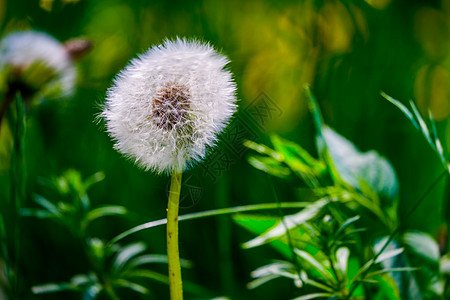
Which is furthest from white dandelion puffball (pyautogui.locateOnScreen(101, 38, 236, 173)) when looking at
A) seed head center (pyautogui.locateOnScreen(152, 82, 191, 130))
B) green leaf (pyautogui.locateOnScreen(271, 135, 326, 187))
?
green leaf (pyautogui.locateOnScreen(271, 135, 326, 187))

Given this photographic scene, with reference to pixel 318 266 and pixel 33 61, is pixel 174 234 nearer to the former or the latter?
pixel 318 266

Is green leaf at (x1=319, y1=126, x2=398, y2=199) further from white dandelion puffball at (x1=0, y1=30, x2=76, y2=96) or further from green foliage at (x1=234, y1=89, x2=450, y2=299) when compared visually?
white dandelion puffball at (x1=0, y1=30, x2=76, y2=96)

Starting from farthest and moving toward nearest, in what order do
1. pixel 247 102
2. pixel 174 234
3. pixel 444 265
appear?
pixel 247 102
pixel 444 265
pixel 174 234

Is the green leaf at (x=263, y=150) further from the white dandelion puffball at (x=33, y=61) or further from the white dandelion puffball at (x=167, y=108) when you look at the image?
the white dandelion puffball at (x=33, y=61)

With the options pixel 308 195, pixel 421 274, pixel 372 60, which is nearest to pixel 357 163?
pixel 421 274

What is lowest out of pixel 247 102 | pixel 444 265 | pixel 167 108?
pixel 444 265

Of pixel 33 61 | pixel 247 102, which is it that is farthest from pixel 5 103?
pixel 247 102

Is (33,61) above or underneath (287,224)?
above
